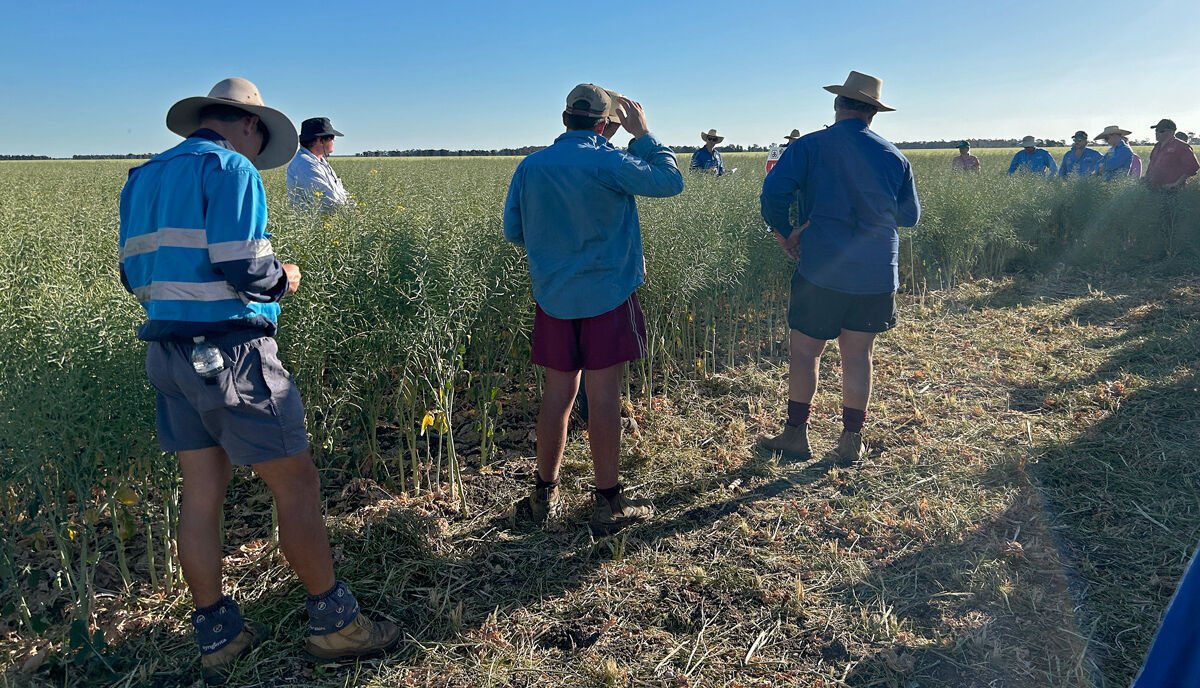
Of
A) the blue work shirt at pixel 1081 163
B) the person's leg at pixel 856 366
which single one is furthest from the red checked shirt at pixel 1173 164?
the person's leg at pixel 856 366

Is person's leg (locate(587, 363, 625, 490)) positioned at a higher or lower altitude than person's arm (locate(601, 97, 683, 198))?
lower

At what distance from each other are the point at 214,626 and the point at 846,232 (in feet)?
11.8

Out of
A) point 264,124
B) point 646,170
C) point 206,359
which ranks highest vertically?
point 264,124

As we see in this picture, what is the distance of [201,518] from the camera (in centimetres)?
252

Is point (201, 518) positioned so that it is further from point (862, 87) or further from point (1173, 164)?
point (1173, 164)

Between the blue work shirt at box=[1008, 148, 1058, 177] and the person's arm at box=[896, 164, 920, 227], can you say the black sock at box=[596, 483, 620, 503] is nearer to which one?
the person's arm at box=[896, 164, 920, 227]

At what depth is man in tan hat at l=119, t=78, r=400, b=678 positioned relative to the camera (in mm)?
2256

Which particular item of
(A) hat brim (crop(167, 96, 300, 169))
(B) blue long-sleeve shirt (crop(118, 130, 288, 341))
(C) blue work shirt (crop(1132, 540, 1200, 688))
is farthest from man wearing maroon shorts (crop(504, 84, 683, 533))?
(C) blue work shirt (crop(1132, 540, 1200, 688))

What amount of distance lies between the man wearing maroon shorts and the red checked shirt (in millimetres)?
11388

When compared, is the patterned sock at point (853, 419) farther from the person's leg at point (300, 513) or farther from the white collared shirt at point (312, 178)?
the white collared shirt at point (312, 178)

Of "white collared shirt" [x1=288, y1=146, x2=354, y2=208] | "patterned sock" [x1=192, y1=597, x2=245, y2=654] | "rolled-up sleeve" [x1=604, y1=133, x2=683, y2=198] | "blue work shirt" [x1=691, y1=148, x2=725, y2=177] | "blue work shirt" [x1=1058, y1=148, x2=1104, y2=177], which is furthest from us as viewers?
"blue work shirt" [x1=691, y1=148, x2=725, y2=177]

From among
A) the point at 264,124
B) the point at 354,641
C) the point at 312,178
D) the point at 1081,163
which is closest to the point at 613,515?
the point at 354,641

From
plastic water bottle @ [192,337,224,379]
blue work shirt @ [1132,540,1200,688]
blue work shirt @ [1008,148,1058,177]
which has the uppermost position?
blue work shirt @ [1008,148,1058,177]

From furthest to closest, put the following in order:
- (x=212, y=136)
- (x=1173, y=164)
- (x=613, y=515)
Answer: (x=1173, y=164) → (x=613, y=515) → (x=212, y=136)
